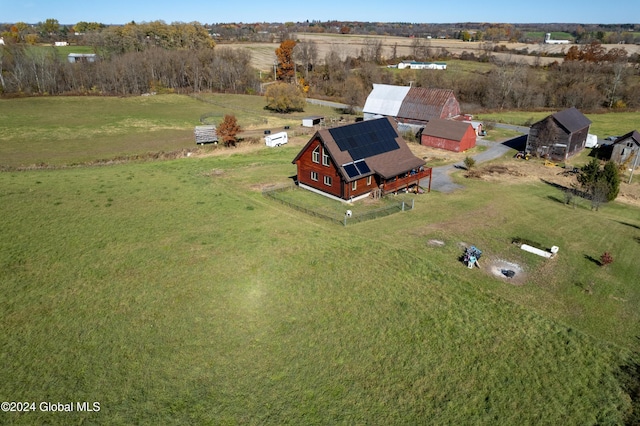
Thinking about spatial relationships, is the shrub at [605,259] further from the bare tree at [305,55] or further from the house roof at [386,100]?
the bare tree at [305,55]

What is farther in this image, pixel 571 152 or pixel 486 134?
pixel 486 134

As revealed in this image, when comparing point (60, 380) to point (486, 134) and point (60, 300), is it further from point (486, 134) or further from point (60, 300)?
point (486, 134)

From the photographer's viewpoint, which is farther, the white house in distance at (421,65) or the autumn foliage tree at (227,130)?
the white house in distance at (421,65)

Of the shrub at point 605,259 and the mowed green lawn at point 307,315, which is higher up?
the shrub at point 605,259

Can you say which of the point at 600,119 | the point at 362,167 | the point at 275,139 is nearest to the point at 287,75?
the point at 275,139

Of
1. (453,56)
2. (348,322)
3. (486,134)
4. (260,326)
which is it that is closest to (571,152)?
(486,134)

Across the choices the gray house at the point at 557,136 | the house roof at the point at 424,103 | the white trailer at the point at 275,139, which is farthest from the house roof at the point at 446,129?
the white trailer at the point at 275,139

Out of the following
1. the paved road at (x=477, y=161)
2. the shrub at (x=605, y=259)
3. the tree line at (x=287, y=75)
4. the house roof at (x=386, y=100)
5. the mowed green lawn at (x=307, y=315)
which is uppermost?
the tree line at (x=287, y=75)

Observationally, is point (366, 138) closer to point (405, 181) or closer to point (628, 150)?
point (405, 181)
